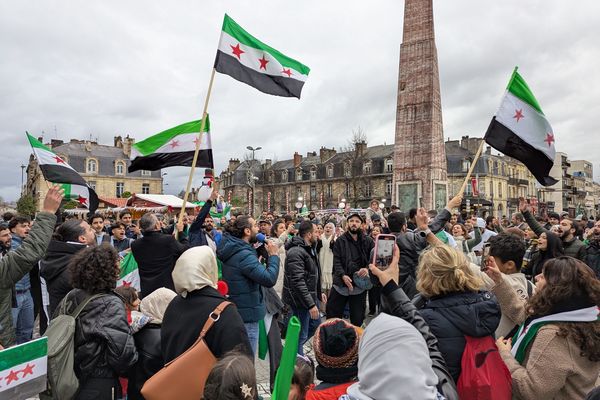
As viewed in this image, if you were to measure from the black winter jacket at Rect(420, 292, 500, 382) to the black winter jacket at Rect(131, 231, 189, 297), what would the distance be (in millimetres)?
3366

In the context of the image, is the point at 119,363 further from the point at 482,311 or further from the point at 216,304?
the point at 482,311

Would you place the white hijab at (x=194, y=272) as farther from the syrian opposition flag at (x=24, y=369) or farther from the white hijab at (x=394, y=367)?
the white hijab at (x=394, y=367)

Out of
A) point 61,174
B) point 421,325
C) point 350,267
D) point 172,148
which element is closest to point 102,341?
point 421,325

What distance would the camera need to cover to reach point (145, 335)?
3061 mm

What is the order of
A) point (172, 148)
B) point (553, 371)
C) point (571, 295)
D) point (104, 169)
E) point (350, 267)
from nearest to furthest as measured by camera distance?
point (553, 371) → point (571, 295) → point (350, 267) → point (172, 148) → point (104, 169)

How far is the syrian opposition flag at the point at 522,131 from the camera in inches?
226

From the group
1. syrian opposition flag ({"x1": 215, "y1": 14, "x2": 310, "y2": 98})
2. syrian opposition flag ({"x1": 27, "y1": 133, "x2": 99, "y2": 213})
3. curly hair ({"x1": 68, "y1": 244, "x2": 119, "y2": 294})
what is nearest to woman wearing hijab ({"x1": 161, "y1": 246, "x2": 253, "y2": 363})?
curly hair ({"x1": 68, "y1": 244, "x2": 119, "y2": 294})

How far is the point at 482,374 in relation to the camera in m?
2.34

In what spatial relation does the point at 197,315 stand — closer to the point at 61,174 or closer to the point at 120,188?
the point at 61,174

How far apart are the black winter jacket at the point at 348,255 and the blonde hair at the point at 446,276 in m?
3.25

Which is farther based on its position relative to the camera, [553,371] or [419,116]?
[419,116]

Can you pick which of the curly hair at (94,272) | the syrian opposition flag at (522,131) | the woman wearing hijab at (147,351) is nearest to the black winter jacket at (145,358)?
the woman wearing hijab at (147,351)

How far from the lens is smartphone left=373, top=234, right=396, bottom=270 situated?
111 inches

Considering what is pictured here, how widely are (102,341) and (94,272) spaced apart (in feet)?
1.45
